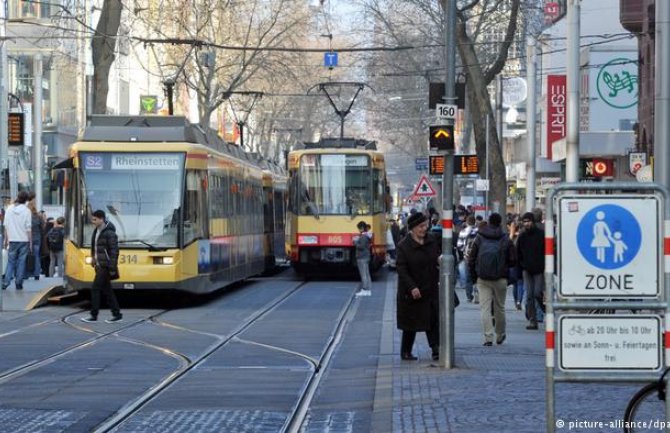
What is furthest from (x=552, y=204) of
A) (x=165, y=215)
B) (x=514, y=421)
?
(x=165, y=215)

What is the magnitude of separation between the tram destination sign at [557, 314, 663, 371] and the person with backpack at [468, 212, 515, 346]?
8942 mm

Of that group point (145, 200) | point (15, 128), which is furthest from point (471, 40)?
point (15, 128)

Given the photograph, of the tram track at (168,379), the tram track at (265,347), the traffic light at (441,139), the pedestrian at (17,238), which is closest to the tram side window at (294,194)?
the pedestrian at (17,238)

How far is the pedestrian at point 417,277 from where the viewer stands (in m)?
16.3

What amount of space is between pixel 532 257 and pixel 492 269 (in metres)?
3.50

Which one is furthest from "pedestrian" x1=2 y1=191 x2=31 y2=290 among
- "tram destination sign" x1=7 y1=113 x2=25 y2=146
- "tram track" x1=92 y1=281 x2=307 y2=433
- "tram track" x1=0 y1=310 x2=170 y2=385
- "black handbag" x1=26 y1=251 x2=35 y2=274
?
"tram track" x1=92 y1=281 x2=307 y2=433

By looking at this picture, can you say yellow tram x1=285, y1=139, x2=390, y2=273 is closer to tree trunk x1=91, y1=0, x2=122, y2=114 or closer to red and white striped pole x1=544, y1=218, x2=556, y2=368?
tree trunk x1=91, y1=0, x2=122, y2=114

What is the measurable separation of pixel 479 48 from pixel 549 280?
165ft

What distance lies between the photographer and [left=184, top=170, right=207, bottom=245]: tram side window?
26109 millimetres

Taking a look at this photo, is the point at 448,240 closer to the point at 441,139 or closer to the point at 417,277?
the point at 417,277

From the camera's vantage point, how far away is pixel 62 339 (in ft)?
65.5

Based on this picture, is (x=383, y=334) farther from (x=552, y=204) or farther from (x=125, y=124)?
(x=552, y=204)

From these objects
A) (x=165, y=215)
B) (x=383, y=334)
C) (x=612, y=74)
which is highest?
(x=612, y=74)

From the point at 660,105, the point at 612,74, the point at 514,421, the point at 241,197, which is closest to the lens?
the point at 514,421
